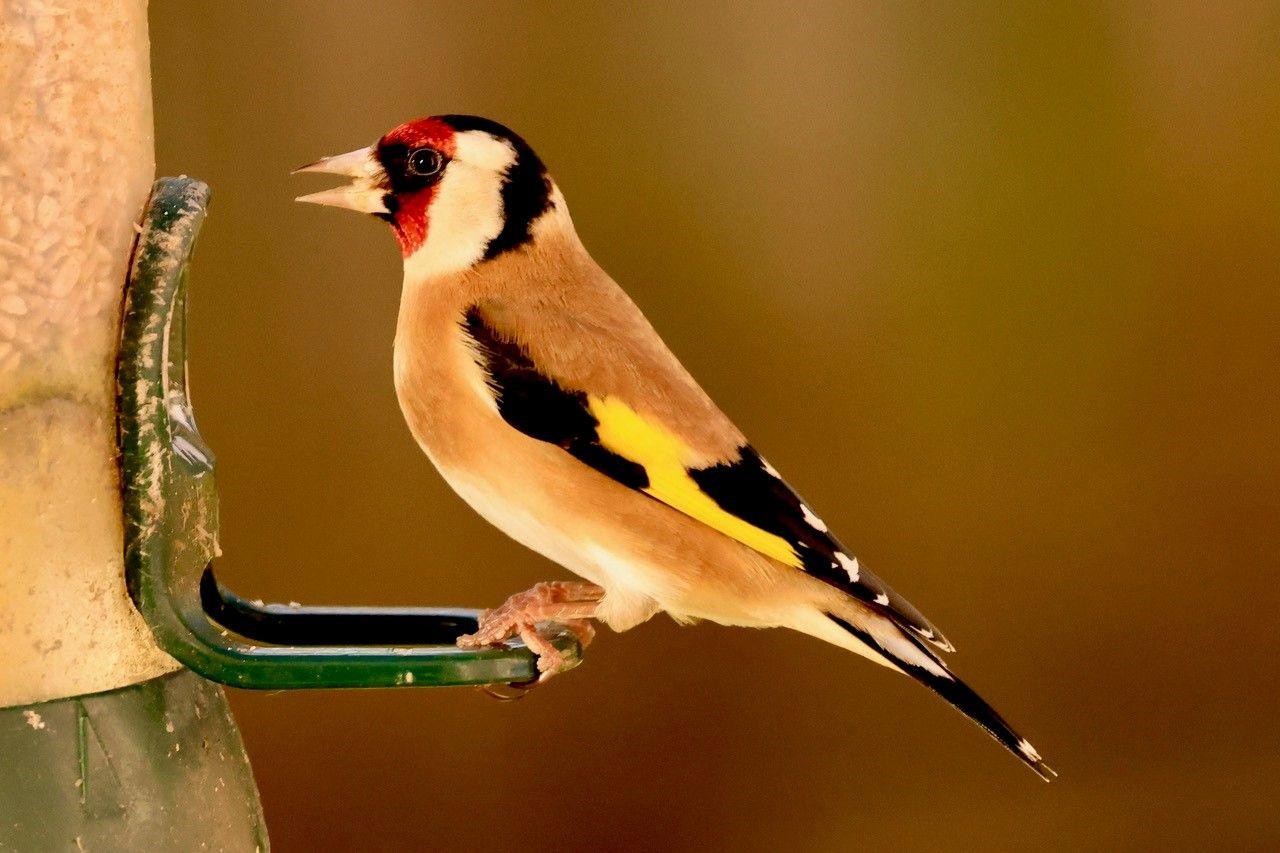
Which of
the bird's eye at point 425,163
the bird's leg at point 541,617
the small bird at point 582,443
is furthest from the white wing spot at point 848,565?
the bird's eye at point 425,163

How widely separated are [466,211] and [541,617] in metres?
0.53

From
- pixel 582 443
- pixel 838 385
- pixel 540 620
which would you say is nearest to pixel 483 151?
pixel 582 443

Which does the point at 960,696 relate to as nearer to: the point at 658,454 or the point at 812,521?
the point at 812,521

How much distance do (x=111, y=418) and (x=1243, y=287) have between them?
3798 mm

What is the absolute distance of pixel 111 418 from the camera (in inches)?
70.7

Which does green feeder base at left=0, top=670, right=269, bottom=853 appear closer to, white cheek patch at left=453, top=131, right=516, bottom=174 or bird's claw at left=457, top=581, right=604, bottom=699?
bird's claw at left=457, top=581, right=604, bottom=699

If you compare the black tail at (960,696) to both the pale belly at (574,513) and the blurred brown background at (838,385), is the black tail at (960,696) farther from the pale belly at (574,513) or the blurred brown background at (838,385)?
the blurred brown background at (838,385)

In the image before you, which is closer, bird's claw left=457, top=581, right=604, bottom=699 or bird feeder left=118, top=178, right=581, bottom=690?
bird feeder left=118, top=178, right=581, bottom=690

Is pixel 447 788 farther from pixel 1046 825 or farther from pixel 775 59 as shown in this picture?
pixel 775 59

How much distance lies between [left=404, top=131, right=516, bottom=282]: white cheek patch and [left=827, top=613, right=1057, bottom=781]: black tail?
0.67 metres

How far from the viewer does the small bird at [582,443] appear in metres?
2.06

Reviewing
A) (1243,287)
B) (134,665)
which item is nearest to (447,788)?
(1243,287)

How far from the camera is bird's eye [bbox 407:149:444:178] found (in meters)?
2.15

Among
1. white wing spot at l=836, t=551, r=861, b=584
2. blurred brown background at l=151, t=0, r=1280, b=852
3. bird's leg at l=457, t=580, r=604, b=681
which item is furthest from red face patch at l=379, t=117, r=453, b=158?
blurred brown background at l=151, t=0, r=1280, b=852
